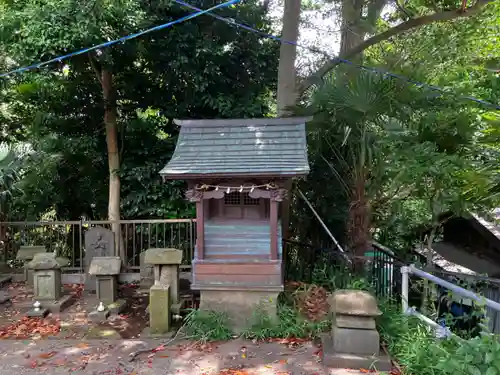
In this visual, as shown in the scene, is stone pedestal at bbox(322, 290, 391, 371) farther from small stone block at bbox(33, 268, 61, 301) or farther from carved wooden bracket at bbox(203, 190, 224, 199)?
small stone block at bbox(33, 268, 61, 301)

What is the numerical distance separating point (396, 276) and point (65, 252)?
27.6ft

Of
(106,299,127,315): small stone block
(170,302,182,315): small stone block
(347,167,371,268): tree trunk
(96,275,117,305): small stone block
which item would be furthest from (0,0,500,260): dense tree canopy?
(170,302,182,315): small stone block

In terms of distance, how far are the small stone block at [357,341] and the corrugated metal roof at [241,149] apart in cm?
214

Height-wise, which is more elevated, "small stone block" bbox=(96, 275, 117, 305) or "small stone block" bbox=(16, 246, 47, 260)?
"small stone block" bbox=(16, 246, 47, 260)

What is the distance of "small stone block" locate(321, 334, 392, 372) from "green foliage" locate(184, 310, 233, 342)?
1.59 metres

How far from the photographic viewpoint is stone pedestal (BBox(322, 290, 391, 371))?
462cm

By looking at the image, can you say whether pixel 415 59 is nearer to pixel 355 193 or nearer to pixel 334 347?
pixel 355 193

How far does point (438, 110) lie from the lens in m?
6.29

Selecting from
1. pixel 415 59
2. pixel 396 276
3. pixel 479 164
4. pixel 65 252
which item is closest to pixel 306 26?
pixel 415 59

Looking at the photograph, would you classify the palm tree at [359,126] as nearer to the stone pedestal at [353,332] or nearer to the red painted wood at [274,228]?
the red painted wood at [274,228]

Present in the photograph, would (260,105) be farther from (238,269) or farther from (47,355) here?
(47,355)

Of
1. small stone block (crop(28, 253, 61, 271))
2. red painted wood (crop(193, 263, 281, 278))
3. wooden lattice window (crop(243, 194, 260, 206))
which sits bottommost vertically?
small stone block (crop(28, 253, 61, 271))

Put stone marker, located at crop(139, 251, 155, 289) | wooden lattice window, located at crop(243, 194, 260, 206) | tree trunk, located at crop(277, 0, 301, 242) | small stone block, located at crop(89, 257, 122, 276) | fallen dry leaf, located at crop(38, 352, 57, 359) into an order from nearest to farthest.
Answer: fallen dry leaf, located at crop(38, 352, 57, 359), wooden lattice window, located at crop(243, 194, 260, 206), small stone block, located at crop(89, 257, 122, 276), stone marker, located at crop(139, 251, 155, 289), tree trunk, located at crop(277, 0, 301, 242)

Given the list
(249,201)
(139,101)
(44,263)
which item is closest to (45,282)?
(44,263)
